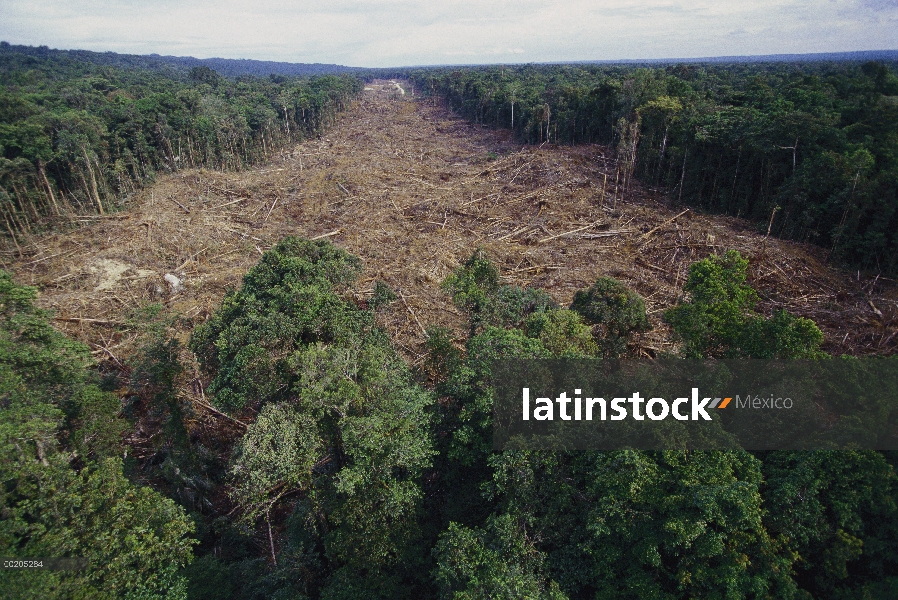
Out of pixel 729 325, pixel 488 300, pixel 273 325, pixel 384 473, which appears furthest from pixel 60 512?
pixel 729 325

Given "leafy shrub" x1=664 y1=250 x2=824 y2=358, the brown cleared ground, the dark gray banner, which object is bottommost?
the brown cleared ground

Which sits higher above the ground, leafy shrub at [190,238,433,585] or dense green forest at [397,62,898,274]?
dense green forest at [397,62,898,274]

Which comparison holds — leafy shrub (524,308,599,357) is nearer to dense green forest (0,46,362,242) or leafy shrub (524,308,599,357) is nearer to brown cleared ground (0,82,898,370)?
brown cleared ground (0,82,898,370)

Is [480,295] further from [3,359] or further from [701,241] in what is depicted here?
[701,241]

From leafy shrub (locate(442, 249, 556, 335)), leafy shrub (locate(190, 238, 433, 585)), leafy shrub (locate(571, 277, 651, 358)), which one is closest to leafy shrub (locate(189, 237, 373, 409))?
leafy shrub (locate(190, 238, 433, 585))

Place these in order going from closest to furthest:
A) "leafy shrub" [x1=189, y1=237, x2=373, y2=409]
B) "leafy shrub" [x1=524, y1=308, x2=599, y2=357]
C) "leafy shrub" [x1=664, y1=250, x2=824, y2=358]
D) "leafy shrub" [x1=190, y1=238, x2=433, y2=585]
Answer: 1. "leafy shrub" [x1=190, y1=238, x2=433, y2=585]
2. "leafy shrub" [x1=664, y1=250, x2=824, y2=358]
3. "leafy shrub" [x1=189, y1=237, x2=373, y2=409]
4. "leafy shrub" [x1=524, y1=308, x2=599, y2=357]

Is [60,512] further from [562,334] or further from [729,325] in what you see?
[729,325]

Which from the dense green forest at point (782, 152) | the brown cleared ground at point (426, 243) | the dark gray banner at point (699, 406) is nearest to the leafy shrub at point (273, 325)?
the dark gray banner at point (699, 406)
